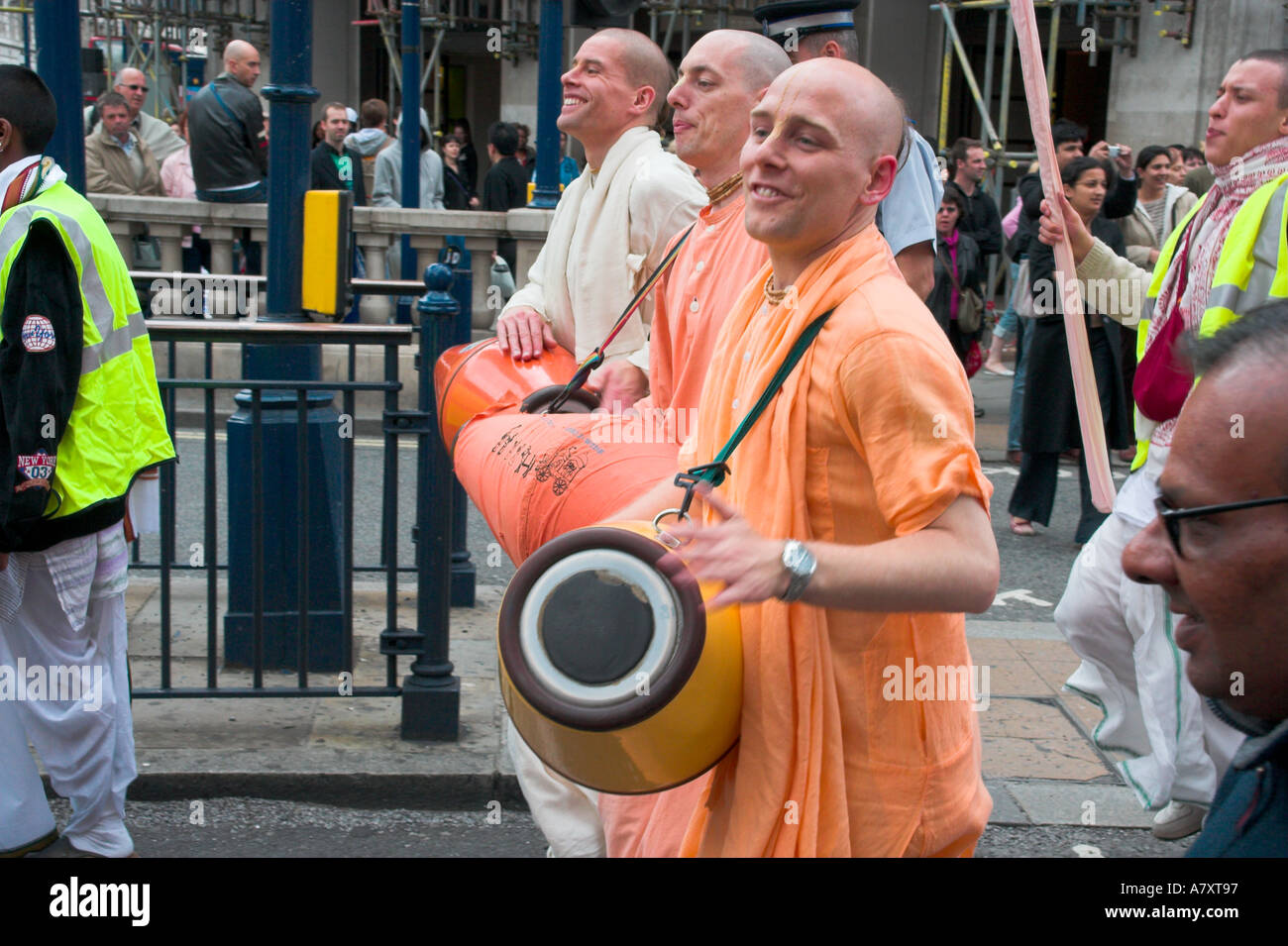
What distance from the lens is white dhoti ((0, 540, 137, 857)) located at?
382 centimetres

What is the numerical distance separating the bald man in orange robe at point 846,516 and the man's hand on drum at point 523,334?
61.6 inches

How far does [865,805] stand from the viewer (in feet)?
7.34

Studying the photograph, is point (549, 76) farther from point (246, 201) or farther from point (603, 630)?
point (603, 630)

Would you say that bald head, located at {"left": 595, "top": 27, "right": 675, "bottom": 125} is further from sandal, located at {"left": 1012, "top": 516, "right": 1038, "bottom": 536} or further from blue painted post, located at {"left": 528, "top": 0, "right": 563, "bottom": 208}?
blue painted post, located at {"left": 528, "top": 0, "right": 563, "bottom": 208}

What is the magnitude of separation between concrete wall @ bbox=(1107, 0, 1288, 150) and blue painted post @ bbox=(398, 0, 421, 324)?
9.69 m

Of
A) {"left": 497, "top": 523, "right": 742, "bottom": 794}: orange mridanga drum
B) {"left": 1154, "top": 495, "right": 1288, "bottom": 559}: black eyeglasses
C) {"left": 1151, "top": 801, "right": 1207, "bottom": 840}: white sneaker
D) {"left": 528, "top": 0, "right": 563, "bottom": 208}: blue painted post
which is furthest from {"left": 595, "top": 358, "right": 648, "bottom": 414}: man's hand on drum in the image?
{"left": 528, "top": 0, "right": 563, "bottom": 208}: blue painted post

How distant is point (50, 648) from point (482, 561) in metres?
3.47

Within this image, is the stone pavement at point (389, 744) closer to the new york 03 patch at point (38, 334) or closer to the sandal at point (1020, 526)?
the new york 03 patch at point (38, 334)

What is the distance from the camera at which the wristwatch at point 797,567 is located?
75.2 inches

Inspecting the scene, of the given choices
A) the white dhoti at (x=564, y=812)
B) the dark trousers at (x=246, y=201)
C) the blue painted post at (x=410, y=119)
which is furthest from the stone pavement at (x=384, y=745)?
the blue painted post at (x=410, y=119)

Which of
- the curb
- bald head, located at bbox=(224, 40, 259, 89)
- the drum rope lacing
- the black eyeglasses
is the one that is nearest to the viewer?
the black eyeglasses

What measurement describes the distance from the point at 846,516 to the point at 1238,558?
0.86m

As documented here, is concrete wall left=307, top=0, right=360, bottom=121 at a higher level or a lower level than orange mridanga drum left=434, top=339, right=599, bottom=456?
higher
